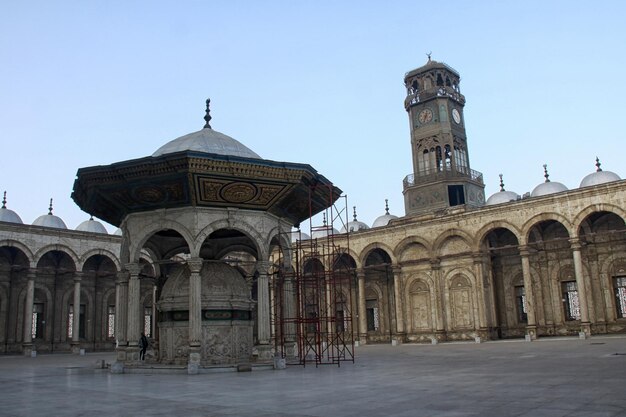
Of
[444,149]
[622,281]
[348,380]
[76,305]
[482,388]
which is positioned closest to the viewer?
[482,388]

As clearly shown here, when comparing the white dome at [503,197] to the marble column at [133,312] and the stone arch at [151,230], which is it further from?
the marble column at [133,312]

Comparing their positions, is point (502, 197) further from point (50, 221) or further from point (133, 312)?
point (50, 221)

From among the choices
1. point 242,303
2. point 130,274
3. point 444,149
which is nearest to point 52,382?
point 130,274

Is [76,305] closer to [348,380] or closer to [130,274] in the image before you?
[130,274]

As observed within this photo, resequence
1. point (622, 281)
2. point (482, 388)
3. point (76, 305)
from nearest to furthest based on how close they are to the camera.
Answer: point (482, 388)
point (622, 281)
point (76, 305)

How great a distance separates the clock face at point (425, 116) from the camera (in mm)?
37472

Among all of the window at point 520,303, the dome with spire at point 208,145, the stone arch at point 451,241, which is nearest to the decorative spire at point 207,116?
the dome with spire at point 208,145

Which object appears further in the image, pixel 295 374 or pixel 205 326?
pixel 205 326

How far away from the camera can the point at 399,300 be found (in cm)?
3341

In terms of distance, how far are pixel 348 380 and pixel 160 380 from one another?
417 centimetres

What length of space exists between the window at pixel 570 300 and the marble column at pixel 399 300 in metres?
8.57

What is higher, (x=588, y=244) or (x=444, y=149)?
(x=444, y=149)

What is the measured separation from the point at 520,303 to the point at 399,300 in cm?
656

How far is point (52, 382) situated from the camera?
1291 cm
